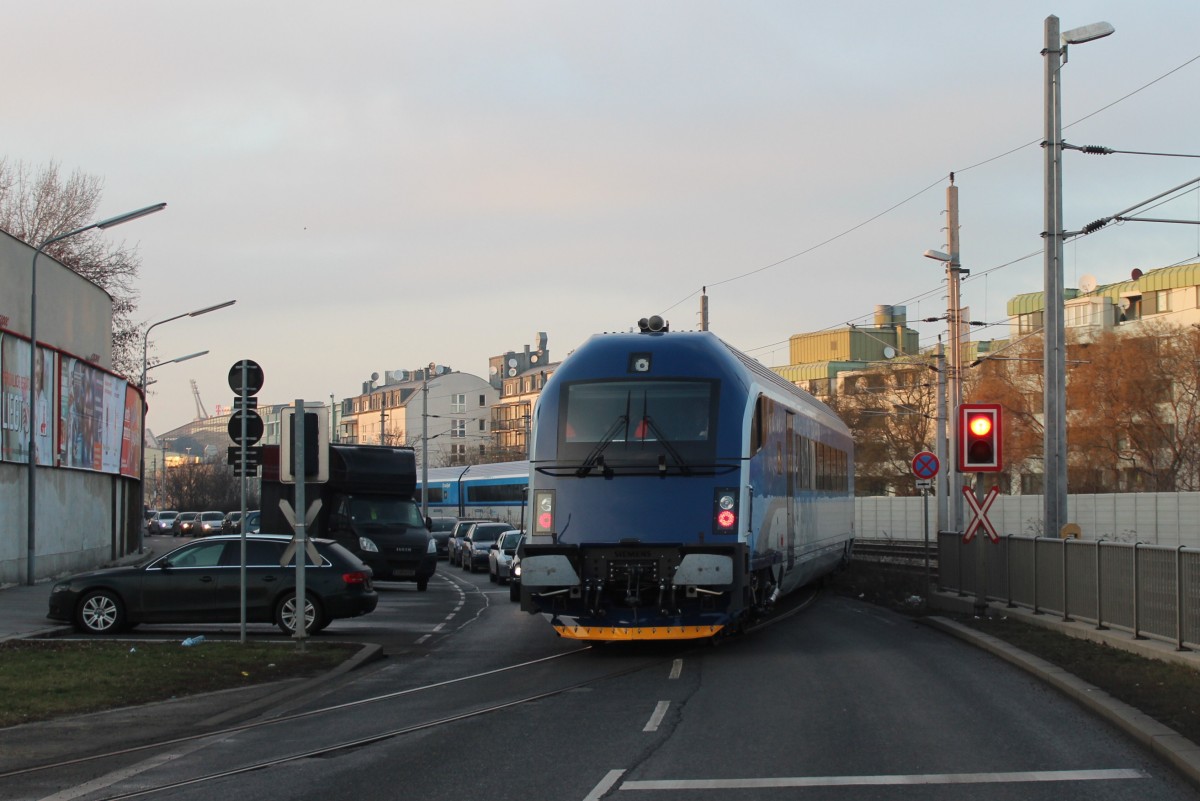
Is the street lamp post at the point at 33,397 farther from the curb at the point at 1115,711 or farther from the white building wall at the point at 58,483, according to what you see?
the curb at the point at 1115,711

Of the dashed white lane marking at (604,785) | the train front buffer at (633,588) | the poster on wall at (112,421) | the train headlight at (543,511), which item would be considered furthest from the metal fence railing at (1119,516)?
the dashed white lane marking at (604,785)

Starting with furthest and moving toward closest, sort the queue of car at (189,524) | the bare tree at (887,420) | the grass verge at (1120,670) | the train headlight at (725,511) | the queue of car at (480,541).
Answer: the bare tree at (887,420)
the queue of car at (189,524)
the queue of car at (480,541)
the train headlight at (725,511)
the grass verge at (1120,670)

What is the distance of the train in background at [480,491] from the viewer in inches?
2438

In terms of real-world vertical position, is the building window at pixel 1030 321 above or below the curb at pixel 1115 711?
above

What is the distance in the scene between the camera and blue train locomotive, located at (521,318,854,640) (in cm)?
1633

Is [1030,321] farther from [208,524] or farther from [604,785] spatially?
[604,785]

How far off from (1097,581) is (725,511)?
4.82 metres

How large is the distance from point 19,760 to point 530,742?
3646mm

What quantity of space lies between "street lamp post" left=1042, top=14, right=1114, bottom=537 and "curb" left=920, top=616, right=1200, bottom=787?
5.99 meters

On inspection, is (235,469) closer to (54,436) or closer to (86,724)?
(86,724)

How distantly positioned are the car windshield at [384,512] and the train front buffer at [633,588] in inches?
667

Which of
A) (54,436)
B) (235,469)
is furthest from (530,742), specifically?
(54,436)

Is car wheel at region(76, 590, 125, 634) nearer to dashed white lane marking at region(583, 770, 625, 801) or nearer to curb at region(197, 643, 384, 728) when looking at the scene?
curb at region(197, 643, 384, 728)

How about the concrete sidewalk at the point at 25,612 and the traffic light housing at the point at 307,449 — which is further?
the concrete sidewalk at the point at 25,612
